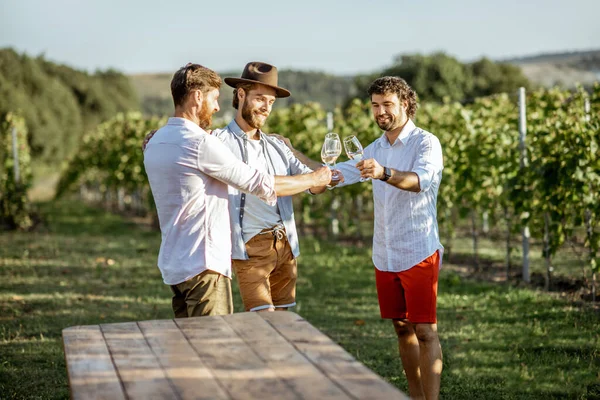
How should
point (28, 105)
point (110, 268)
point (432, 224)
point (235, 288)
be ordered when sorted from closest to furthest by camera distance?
point (432, 224)
point (235, 288)
point (110, 268)
point (28, 105)

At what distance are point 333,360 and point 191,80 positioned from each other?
1.72 m

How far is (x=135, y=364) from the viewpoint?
8.28ft

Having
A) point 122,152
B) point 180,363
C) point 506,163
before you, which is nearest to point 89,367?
point 180,363

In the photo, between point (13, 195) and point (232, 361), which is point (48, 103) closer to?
point (13, 195)

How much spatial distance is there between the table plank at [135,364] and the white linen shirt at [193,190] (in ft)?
2.00

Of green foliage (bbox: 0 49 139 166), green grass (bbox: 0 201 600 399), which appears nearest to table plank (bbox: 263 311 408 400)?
green grass (bbox: 0 201 600 399)

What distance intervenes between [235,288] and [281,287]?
14.6 feet

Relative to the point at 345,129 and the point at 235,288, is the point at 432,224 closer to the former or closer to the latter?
the point at 235,288

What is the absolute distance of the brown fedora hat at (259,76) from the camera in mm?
4055

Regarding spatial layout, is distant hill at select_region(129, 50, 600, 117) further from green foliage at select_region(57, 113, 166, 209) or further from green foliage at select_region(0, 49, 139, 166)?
green foliage at select_region(57, 113, 166, 209)

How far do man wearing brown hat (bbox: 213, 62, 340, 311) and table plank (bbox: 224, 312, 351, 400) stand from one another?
1.00m

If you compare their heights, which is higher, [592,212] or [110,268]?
[592,212]

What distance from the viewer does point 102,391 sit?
7.51ft

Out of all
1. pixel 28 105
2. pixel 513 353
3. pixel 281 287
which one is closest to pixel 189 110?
pixel 281 287
